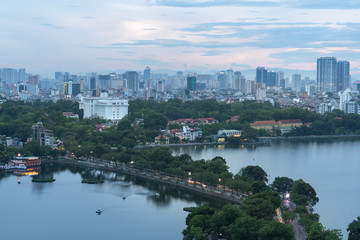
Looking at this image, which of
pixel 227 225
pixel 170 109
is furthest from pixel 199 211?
pixel 170 109

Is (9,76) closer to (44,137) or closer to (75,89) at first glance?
(75,89)

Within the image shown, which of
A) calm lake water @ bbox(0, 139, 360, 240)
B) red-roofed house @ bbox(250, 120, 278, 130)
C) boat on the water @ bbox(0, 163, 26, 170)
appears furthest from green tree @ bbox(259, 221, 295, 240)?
red-roofed house @ bbox(250, 120, 278, 130)

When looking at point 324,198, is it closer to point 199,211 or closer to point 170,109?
point 199,211

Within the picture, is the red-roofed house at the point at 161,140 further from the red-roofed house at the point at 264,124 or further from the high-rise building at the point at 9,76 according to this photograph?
the high-rise building at the point at 9,76

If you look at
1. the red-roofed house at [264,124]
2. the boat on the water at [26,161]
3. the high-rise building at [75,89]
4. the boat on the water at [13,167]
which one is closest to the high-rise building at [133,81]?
the high-rise building at [75,89]

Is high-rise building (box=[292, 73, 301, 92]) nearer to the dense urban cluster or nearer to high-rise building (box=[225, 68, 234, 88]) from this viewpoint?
high-rise building (box=[225, 68, 234, 88])

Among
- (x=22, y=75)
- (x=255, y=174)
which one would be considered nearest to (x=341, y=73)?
(x=22, y=75)
